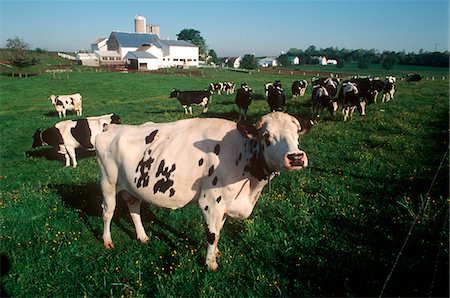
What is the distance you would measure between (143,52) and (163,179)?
82.8m

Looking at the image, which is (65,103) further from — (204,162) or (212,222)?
(212,222)

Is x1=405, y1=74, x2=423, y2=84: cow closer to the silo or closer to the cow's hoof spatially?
the cow's hoof

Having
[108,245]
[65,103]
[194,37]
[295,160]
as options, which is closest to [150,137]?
[108,245]

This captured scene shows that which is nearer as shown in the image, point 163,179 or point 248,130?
point 248,130

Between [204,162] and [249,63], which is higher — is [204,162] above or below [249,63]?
below

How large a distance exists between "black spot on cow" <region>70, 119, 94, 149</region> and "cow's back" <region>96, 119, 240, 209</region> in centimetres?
745

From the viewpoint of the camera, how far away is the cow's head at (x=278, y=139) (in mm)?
3609

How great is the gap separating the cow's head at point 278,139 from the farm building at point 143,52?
79.3 m

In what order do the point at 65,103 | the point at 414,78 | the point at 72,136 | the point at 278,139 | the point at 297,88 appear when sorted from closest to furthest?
1. the point at 278,139
2. the point at 72,136
3. the point at 65,103
4. the point at 297,88
5. the point at 414,78

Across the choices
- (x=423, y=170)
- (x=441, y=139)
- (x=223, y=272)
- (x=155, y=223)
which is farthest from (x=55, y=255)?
(x=441, y=139)

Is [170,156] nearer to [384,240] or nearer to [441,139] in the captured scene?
[384,240]

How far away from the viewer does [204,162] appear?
460 cm

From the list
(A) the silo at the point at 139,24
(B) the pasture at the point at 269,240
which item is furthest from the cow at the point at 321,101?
(A) the silo at the point at 139,24

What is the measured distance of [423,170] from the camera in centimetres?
852
